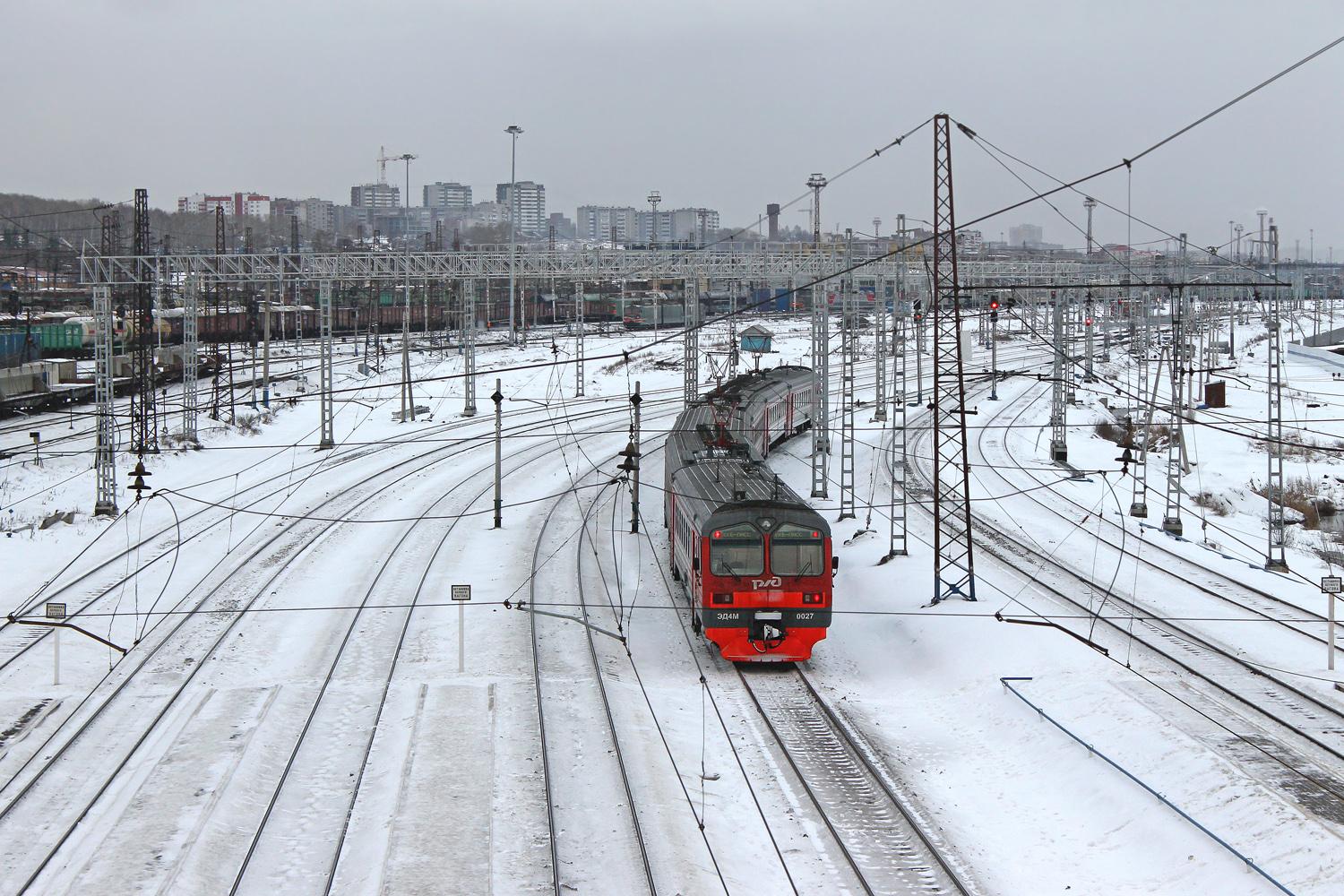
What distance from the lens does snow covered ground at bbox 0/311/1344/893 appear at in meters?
11.7

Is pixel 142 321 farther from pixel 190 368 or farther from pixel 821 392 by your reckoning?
pixel 821 392

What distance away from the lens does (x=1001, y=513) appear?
30172mm

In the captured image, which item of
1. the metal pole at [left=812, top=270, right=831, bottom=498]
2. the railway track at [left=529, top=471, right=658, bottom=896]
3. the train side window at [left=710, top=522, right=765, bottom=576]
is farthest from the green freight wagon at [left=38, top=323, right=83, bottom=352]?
the train side window at [left=710, top=522, right=765, bottom=576]

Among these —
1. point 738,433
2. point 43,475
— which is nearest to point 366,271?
point 43,475

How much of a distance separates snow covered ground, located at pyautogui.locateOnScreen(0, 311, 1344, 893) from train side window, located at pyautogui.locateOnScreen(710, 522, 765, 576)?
161cm

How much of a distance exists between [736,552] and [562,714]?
3.56 meters

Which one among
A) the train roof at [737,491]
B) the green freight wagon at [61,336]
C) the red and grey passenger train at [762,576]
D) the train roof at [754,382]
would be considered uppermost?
the green freight wagon at [61,336]

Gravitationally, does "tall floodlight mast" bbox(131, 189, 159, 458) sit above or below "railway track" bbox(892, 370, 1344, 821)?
above

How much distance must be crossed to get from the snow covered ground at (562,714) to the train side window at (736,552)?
1609mm

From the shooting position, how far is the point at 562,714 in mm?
15969

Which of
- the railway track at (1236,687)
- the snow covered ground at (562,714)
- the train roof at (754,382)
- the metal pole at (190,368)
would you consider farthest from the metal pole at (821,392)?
the metal pole at (190,368)

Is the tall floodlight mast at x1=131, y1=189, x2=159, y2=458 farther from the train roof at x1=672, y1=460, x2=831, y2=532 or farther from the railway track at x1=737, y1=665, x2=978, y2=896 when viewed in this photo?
the railway track at x1=737, y1=665, x2=978, y2=896

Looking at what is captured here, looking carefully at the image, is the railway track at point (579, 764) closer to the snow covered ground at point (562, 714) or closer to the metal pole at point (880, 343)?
the snow covered ground at point (562, 714)

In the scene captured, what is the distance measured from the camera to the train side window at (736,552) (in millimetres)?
17750
